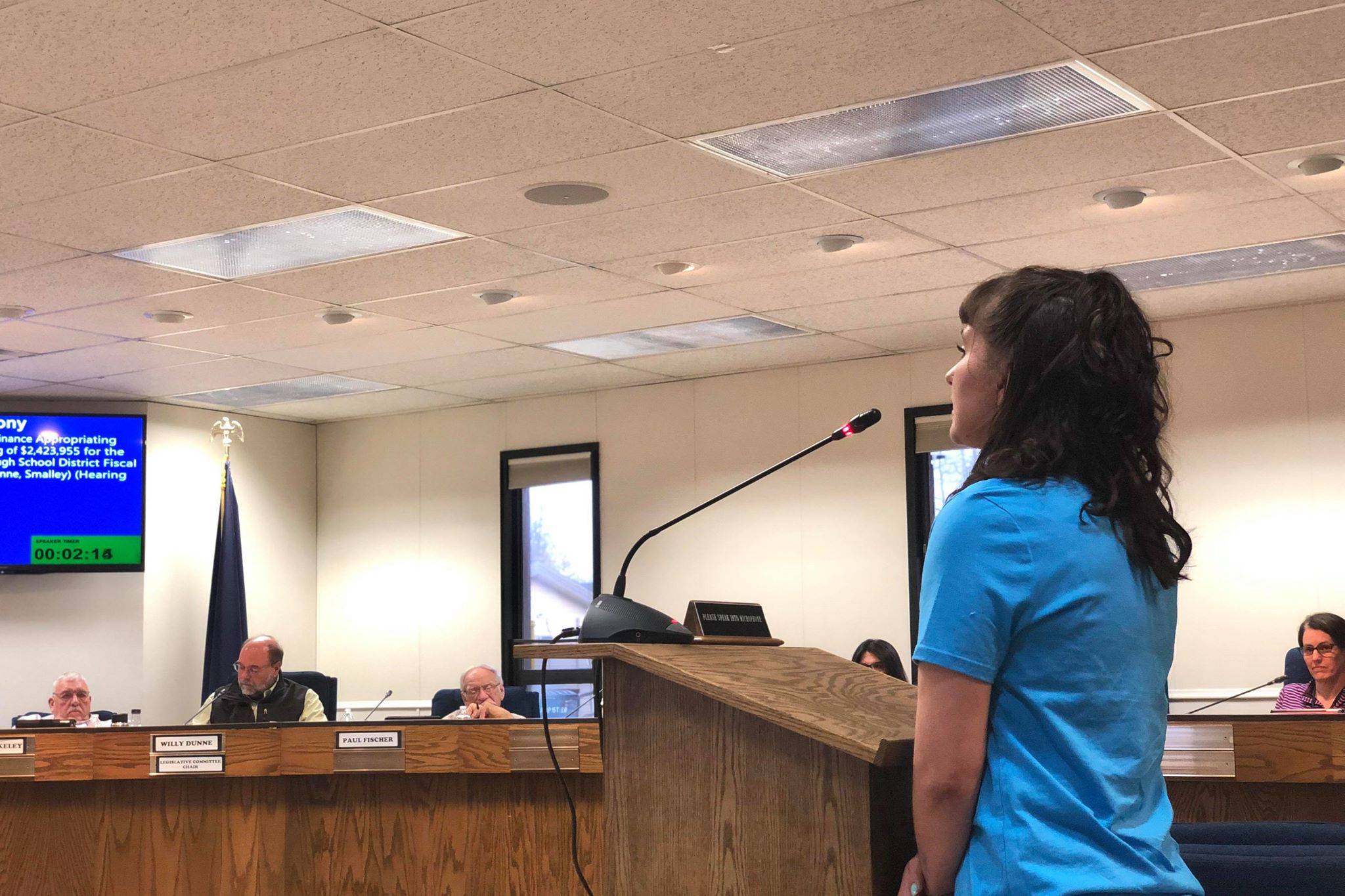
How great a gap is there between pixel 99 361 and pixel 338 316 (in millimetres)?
1758

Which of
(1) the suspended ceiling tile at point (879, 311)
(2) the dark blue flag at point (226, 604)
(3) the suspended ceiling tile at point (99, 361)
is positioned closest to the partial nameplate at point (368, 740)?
(1) the suspended ceiling tile at point (879, 311)

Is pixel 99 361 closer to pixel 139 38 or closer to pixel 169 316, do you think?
pixel 169 316

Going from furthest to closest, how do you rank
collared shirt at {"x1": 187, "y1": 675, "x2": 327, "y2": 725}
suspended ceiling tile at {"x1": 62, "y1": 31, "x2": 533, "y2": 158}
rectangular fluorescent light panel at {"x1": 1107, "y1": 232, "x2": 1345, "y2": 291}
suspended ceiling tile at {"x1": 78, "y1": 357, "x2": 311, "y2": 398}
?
suspended ceiling tile at {"x1": 78, "y1": 357, "x2": 311, "y2": 398}, collared shirt at {"x1": 187, "y1": 675, "x2": 327, "y2": 725}, rectangular fluorescent light panel at {"x1": 1107, "y1": 232, "x2": 1345, "y2": 291}, suspended ceiling tile at {"x1": 62, "y1": 31, "x2": 533, "y2": 158}

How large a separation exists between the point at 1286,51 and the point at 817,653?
101 inches

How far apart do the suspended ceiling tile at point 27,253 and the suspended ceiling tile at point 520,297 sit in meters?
1.34

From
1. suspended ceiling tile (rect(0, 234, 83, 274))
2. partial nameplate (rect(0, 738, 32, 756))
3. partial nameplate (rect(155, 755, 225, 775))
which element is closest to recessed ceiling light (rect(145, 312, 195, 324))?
suspended ceiling tile (rect(0, 234, 83, 274))

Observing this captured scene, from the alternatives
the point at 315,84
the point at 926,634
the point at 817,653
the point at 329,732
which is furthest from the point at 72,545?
the point at 926,634

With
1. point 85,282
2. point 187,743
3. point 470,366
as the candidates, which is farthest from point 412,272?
point 187,743

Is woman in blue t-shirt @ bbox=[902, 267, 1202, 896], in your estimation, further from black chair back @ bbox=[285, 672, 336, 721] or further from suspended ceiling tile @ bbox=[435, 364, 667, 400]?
suspended ceiling tile @ bbox=[435, 364, 667, 400]

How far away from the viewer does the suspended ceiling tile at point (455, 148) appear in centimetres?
398

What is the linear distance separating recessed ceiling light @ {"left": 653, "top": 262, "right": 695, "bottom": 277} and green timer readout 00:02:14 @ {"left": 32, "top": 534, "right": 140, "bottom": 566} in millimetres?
4285

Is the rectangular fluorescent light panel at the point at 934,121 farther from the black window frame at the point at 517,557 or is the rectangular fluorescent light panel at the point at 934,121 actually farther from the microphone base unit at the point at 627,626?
the black window frame at the point at 517,557

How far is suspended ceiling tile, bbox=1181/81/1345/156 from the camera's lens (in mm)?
3943

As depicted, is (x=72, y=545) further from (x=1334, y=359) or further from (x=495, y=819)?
(x=1334, y=359)
